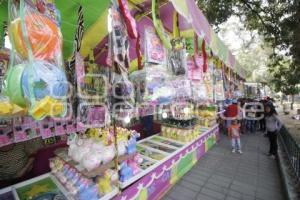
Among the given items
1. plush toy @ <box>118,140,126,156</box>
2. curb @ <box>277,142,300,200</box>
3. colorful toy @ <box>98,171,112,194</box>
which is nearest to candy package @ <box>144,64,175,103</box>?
plush toy @ <box>118,140,126,156</box>

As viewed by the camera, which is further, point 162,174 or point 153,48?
point 162,174

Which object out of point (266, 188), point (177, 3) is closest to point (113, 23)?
point (177, 3)

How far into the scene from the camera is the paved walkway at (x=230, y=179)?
3474 mm

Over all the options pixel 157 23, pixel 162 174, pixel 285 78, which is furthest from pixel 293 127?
pixel 157 23

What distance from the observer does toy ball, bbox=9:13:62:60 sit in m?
1.06

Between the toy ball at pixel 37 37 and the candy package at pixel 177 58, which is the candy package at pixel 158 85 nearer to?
the candy package at pixel 177 58

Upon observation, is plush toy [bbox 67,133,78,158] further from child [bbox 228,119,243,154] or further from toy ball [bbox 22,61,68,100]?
child [bbox 228,119,243,154]

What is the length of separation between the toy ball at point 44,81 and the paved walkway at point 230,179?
291cm

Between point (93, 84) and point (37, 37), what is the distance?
4.96 ft

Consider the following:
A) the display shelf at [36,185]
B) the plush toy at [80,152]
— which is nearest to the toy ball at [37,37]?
the plush toy at [80,152]

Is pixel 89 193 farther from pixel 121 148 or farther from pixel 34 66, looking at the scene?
pixel 34 66

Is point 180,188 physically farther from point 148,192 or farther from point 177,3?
point 177,3

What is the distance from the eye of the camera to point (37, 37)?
1085 mm

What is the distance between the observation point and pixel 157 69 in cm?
273
